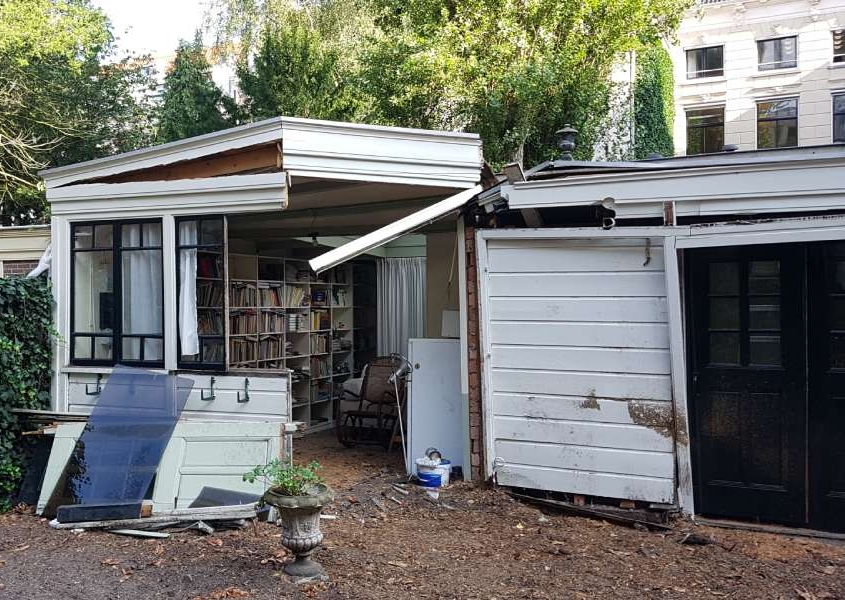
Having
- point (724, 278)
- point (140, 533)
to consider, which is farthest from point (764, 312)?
point (140, 533)

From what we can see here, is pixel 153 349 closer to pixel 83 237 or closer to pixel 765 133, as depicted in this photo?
pixel 83 237

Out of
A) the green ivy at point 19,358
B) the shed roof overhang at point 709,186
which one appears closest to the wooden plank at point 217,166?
the green ivy at point 19,358

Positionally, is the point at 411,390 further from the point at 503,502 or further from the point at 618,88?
the point at 618,88

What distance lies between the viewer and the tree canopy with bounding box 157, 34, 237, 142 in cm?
1598

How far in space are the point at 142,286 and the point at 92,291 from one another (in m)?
0.62

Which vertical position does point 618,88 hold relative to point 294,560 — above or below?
above

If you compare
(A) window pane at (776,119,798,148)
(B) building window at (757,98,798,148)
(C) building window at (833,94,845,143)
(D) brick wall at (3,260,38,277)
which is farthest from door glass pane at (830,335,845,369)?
(A) window pane at (776,119,798,148)

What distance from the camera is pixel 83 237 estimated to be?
22.7ft

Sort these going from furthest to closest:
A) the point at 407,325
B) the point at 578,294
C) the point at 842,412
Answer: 1. the point at 407,325
2. the point at 578,294
3. the point at 842,412

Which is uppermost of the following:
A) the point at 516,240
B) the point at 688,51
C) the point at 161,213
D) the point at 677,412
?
the point at 688,51

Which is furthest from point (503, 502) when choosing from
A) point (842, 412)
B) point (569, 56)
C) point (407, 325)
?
point (569, 56)

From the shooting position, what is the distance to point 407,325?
34.7ft

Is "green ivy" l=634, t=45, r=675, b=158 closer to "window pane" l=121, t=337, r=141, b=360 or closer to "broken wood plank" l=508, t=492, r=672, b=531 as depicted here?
"broken wood plank" l=508, t=492, r=672, b=531

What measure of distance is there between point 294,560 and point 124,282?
3.57 meters
